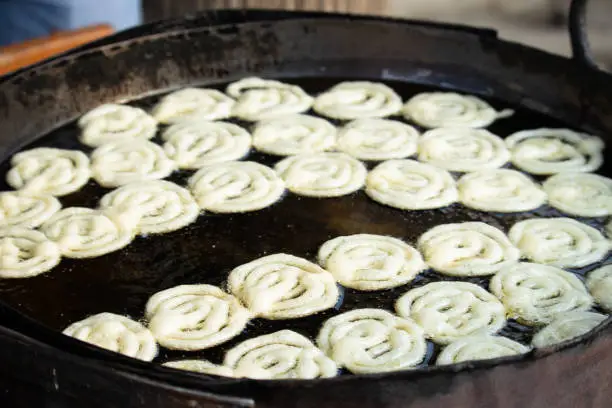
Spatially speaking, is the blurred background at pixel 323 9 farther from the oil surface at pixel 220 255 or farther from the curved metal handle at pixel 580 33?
the curved metal handle at pixel 580 33

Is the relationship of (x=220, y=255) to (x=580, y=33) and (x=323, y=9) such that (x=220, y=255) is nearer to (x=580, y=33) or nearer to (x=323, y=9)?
(x=580, y=33)

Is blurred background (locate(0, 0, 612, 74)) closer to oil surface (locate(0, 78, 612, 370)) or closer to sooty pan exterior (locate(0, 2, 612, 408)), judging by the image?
sooty pan exterior (locate(0, 2, 612, 408))

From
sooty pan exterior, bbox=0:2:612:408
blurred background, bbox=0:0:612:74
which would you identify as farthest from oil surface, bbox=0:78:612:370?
blurred background, bbox=0:0:612:74

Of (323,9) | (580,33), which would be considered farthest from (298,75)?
(323,9)

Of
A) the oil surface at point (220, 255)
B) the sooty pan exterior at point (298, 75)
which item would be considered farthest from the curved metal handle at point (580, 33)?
the oil surface at point (220, 255)

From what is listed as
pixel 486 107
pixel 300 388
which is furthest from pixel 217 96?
pixel 300 388

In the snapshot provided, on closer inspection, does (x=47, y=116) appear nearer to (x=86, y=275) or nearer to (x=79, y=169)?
(x=79, y=169)
